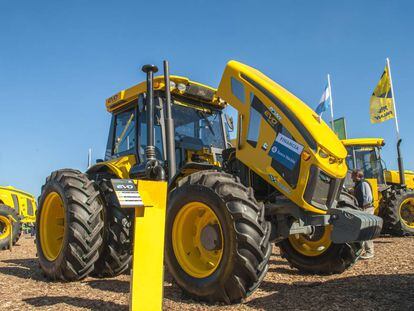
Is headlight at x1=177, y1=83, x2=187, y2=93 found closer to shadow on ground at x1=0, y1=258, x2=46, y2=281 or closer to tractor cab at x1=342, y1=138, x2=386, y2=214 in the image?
shadow on ground at x1=0, y1=258, x2=46, y2=281

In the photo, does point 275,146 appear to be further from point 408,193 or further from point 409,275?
point 408,193

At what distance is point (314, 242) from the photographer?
6.24 meters

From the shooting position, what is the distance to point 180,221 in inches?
196

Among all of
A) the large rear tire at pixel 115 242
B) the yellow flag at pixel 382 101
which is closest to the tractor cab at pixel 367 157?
the yellow flag at pixel 382 101

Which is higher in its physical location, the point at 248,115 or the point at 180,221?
the point at 248,115

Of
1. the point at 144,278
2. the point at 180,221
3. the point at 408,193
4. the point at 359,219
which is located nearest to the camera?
the point at 144,278

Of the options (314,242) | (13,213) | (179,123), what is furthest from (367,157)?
(13,213)

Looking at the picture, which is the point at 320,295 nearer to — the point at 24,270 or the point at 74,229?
the point at 74,229

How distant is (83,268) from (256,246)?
2.63 m

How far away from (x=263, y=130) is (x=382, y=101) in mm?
14410

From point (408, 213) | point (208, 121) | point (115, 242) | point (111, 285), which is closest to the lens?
point (111, 285)

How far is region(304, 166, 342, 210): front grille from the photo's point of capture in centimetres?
466

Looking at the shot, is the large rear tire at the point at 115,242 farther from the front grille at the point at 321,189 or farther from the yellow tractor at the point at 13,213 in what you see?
the yellow tractor at the point at 13,213

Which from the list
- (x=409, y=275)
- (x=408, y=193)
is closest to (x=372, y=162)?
(x=408, y=193)
